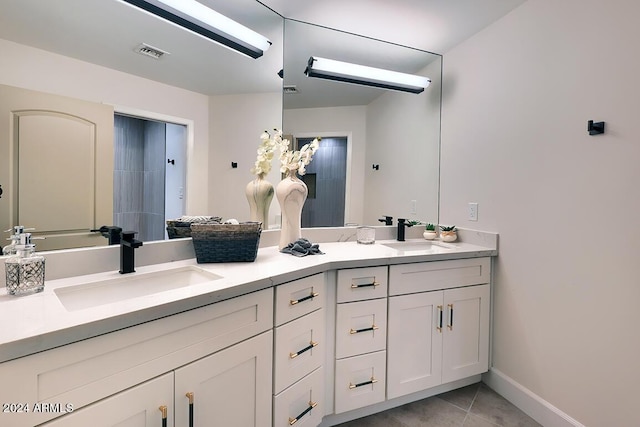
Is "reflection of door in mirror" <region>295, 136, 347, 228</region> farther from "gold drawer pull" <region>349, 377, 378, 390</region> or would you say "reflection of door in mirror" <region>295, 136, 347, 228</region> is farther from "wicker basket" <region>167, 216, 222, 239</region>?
"gold drawer pull" <region>349, 377, 378, 390</region>

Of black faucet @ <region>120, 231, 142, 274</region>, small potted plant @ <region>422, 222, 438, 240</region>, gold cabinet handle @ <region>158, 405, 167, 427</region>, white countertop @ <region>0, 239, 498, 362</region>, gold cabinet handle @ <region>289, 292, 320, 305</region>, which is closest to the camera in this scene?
white countertop @ <region>0, 239, 498, 362</region>

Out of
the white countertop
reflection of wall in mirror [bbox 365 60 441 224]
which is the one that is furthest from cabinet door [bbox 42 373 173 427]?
reflection of wall in mirror [bbox 365 60 441 224]

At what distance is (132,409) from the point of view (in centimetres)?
82

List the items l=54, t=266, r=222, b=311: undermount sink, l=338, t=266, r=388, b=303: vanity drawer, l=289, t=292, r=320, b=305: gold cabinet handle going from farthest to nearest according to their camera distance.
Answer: l=338, t=266, r=388, b=303: vanity drawer, l=289, t=292, r=320, b=305: gold cabinet handle, l=54, t=266, r=222, b=311: undermount sink

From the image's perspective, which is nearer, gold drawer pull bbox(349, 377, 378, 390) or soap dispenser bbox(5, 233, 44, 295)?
soap dispenser bbox(5, 233, 44, 295)

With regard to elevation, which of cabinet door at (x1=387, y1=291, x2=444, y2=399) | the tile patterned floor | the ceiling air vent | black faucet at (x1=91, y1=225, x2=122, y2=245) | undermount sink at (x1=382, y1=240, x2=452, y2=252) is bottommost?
the tile patterned floor

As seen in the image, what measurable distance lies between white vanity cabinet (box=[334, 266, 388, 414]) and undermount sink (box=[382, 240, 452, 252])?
47cm

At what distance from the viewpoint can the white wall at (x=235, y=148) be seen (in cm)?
163

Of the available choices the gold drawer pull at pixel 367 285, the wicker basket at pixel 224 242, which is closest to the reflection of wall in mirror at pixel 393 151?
the gold drawer pull at pixel 367 285

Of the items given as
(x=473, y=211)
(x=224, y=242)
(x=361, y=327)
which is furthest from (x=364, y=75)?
Answer: (x=361, y=327)

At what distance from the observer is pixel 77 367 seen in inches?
28.7

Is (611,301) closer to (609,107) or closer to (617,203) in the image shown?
(617,203)

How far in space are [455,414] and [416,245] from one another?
38.2 inches

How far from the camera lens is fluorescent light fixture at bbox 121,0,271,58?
1.38 metres
